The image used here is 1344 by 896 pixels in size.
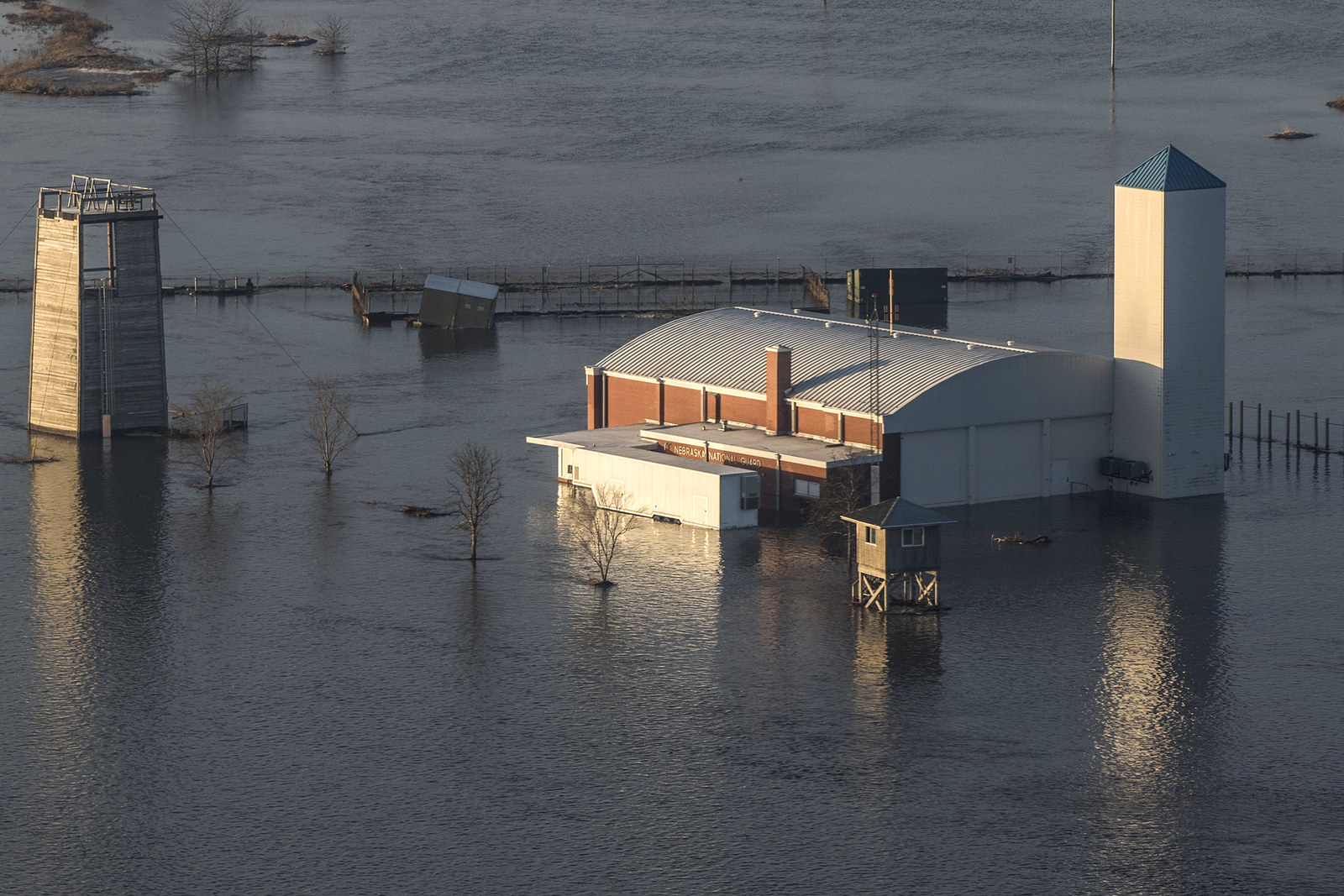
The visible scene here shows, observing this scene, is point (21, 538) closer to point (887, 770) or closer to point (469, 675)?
point (469, 675)

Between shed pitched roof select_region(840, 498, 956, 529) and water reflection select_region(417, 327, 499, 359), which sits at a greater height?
water reflection select_region(417, 327, 499, 359)

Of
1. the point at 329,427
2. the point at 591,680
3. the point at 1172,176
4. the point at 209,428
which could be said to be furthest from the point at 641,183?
the point at 591,680

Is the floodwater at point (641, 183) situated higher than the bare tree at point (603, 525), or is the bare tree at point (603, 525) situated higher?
the floodwater at point (641, 183)

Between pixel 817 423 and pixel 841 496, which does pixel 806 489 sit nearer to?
pixel 841 496

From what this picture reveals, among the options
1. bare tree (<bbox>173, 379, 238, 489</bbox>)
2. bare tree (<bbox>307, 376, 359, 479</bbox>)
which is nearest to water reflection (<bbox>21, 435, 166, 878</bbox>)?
bare tree (<bbox>173, 379, 238, 489</bbox>)

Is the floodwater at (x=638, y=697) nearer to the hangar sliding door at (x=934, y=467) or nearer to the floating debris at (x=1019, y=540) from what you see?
the floating debris at (x=1019, y=540)

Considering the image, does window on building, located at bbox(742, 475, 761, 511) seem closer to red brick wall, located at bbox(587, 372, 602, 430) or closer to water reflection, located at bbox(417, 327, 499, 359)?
red brick wall, located at bbox(587, 372, 602, 430)

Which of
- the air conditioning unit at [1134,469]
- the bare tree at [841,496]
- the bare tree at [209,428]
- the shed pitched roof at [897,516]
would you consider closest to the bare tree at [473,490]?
the bare tree at [209,428]
